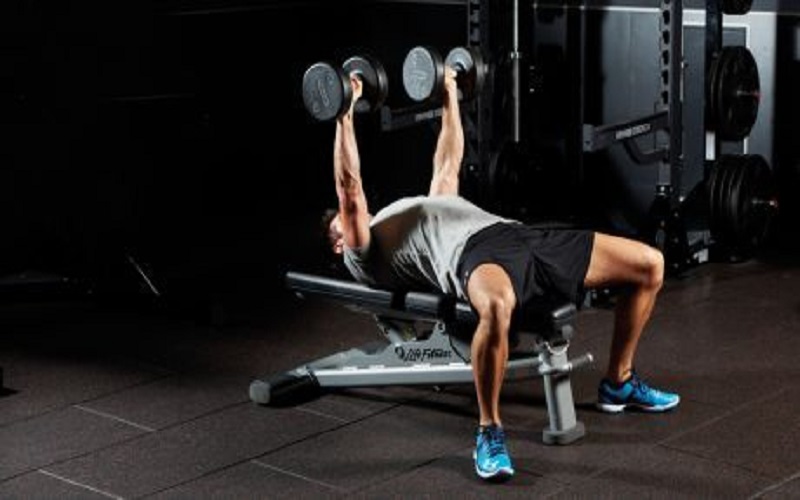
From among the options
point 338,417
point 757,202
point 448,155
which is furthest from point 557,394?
point 757,202

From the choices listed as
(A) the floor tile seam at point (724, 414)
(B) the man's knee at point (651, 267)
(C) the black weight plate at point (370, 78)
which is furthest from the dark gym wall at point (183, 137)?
(A) the floor tile seam at point (724, 414)

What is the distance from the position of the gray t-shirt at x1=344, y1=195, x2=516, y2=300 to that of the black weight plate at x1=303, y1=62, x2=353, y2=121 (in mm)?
323

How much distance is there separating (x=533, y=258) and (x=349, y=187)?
510 millimetres

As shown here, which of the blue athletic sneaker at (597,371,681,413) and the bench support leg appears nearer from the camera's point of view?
the bench support leg

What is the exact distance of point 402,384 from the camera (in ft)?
12.9

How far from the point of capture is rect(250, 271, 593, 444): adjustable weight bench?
359 centimetres

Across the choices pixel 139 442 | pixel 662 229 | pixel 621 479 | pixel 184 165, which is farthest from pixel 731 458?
pixel 184 165

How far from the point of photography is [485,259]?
3623 millimetres

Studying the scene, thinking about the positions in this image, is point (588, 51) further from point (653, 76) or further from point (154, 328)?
point (154, 328)

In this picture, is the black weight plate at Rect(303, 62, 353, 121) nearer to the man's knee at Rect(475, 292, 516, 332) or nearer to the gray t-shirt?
the gray t-shirt

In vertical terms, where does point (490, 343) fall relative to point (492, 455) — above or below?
above

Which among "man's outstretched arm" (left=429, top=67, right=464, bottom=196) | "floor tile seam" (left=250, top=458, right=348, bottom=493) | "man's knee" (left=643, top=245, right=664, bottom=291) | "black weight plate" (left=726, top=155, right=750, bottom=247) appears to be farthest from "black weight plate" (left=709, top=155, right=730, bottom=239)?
"floor tile seam" (left=250, top=458, right=348, bottom=493)

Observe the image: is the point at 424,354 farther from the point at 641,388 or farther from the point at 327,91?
the point at 327,91

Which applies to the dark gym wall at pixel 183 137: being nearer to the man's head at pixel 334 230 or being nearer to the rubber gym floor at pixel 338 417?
the rubber gym floor at pixel 338 417
